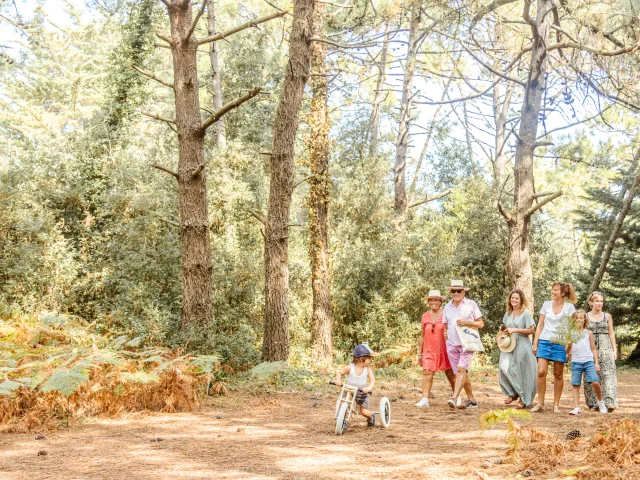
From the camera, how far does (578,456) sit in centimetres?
502

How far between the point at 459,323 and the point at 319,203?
6173 mm

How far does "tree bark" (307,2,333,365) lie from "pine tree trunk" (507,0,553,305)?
4.25 m

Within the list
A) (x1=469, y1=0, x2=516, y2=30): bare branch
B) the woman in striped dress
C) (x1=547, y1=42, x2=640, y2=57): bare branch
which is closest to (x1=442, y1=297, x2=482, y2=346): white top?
the woman in striped dress

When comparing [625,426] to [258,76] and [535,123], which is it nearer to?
[535,123]

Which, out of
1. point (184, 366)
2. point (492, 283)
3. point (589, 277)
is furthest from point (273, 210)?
point (589, 277)

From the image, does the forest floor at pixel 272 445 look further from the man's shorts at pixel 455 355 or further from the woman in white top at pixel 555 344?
the man's shorts at pixel 455 355

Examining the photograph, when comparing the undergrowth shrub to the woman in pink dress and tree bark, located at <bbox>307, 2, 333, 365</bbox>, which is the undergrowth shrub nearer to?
the woman in pink dress

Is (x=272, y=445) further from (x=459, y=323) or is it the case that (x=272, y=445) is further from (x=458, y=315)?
(x=458, y=315)

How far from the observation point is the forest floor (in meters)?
5.19

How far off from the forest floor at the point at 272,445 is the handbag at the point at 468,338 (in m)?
0.84

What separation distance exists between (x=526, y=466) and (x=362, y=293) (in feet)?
40.4

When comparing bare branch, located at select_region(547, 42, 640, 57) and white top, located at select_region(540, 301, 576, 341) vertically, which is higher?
bare branch, located at select_region(547, 42, 640, 57)

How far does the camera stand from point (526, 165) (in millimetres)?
14305

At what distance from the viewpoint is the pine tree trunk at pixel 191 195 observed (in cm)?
1083
